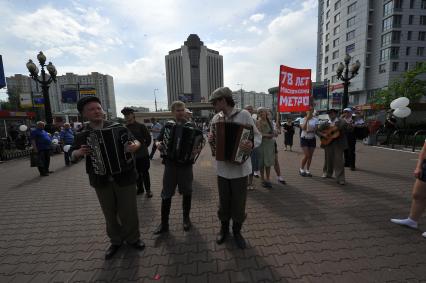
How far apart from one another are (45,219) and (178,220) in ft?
8.40

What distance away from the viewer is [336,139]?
546 centimetres

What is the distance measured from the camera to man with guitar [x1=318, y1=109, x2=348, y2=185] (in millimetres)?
5383

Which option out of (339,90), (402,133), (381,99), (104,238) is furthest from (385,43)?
(104,238)

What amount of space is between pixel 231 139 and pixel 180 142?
767mm

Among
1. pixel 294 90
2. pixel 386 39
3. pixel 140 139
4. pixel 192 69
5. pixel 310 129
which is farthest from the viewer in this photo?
pixel 192 69

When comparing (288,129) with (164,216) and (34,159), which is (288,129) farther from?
(34,159)

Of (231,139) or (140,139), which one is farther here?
(140,139)

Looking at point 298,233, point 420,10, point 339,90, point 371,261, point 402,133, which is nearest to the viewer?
point 371,261

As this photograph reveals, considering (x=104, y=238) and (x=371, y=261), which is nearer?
(x=371, y=261)

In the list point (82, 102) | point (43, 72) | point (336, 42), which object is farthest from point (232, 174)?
point (336, 42)

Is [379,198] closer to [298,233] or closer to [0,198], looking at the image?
[298,233]

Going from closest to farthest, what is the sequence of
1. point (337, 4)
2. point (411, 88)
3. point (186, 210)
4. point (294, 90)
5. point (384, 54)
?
point (186, 210)
point (294, 90)
point (411, 88)
point (384, 54)
point (337, 4)

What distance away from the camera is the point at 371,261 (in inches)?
103

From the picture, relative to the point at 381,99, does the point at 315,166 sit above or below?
below
